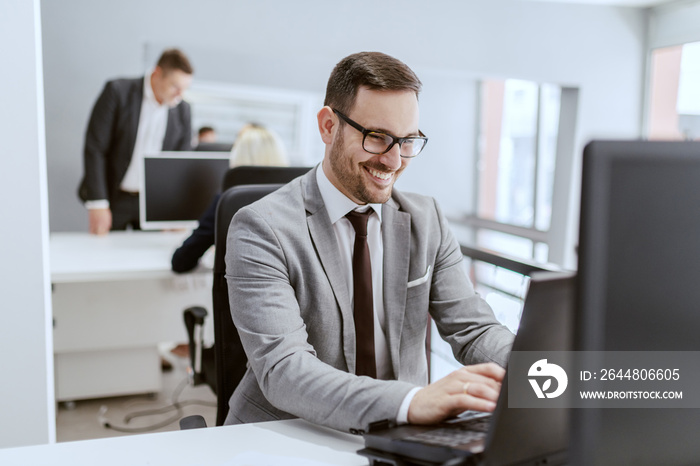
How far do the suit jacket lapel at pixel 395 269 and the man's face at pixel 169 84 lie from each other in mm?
2615

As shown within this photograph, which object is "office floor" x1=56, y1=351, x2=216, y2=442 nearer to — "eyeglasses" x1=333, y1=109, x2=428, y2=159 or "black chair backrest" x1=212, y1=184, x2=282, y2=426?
"black chair backrest" x1=212, y1=184, x2=282, y2=426

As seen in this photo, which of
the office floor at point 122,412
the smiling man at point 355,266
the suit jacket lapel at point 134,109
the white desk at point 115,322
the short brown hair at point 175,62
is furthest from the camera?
the suit jacket lapel at point 134,109

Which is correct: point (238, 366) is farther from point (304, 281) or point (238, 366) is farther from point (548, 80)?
point (548, 80)

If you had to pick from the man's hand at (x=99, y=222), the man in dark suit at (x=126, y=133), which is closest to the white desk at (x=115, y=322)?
the man's hand at (x=99, y=222)

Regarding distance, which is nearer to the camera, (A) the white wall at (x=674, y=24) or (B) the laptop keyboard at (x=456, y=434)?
(B) the laptop keyboard at (x=456, y=434)

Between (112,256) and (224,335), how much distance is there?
1598 millimetres

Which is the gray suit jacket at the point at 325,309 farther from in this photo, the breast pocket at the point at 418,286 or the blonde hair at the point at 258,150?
the blonde hair at the point at 258,150

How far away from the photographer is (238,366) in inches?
56.7

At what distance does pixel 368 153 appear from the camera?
1.29 m

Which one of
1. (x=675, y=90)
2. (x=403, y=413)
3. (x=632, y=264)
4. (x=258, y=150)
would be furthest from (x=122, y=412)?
(x=675, y=90)

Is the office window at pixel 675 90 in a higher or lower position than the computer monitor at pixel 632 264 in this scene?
→ higher

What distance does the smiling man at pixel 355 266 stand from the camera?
117 cm

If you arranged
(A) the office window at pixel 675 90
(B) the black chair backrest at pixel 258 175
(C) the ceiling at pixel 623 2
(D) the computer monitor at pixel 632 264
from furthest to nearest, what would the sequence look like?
(C) the ceiling at pixel 623 2, (A) the office window at pixel 675 90, (B) the black chair backrest at pixel 258 175, (D) the computer monitor at pixel 632 264

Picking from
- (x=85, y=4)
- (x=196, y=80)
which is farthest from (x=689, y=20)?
(x=85, y=4)
